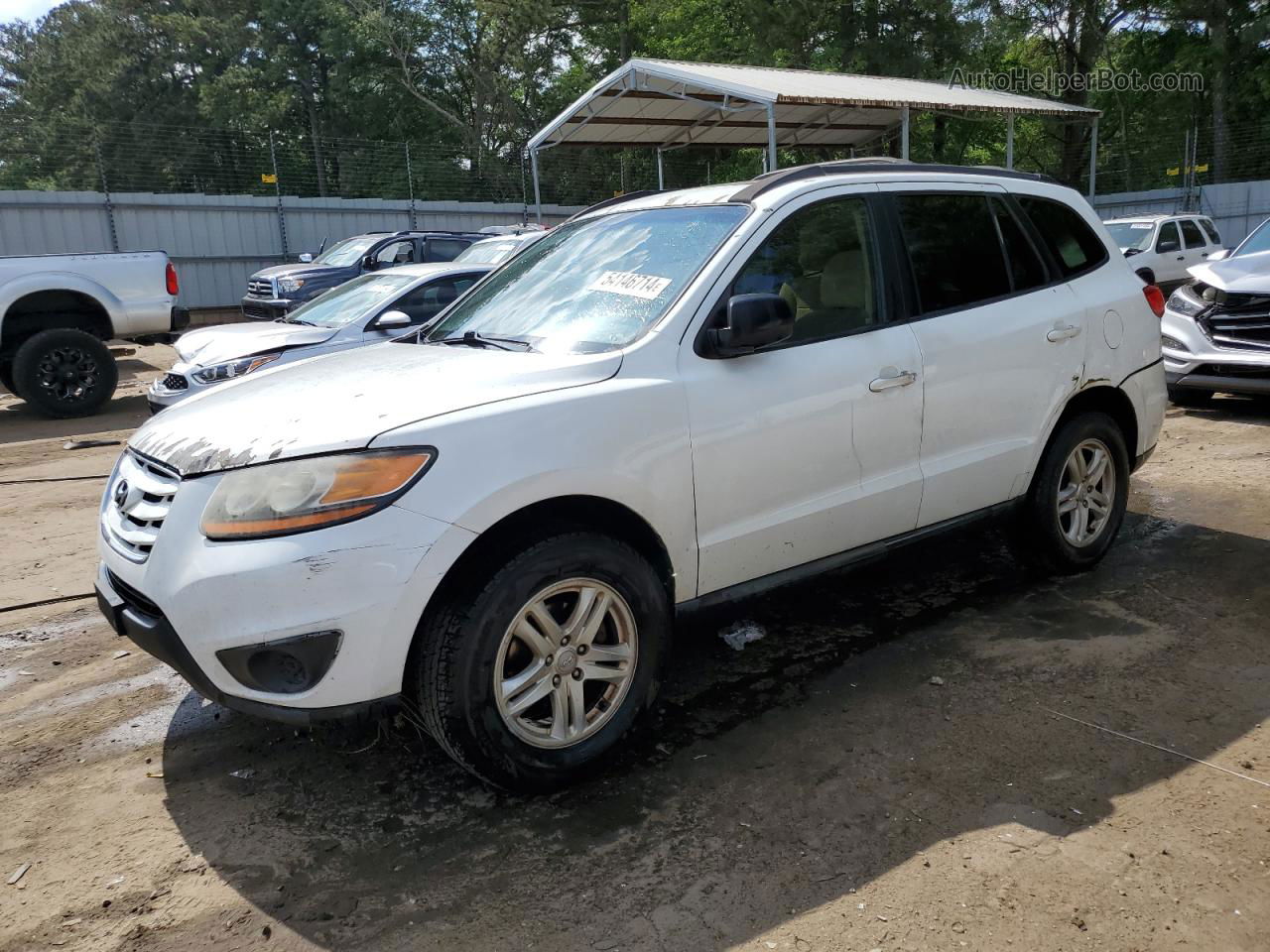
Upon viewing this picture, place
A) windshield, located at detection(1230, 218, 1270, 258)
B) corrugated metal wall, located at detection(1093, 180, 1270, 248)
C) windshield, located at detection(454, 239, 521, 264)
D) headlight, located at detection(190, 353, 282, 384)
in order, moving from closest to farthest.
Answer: headlight, located at detection(190, 353, 282, 384), windshield, located at detection(1230, 218, 1270, 258), windshield, located at detection(454, 239, 521, 264), corrugated metal wall, located at detection(1093, 180, 1270, 248)

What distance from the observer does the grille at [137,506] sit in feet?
9.18

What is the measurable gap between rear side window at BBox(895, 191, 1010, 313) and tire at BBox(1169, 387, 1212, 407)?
4980mm

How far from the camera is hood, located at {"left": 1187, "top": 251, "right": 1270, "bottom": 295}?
7648 mm

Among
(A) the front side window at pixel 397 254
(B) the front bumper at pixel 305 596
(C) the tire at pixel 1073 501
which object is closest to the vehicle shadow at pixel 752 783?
(C) the tire at pixel 1073 501

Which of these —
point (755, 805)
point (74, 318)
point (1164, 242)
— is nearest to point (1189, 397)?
point (1164, 242)

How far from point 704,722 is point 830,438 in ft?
3.52

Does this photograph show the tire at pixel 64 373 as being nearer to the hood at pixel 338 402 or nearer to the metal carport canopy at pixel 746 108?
the metal carport canopy at pixel 746 108

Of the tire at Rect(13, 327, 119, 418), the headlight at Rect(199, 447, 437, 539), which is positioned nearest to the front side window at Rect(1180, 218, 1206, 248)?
the tire at Rect(13, 327, 119, 418)

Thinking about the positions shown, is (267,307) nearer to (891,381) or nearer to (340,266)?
(340,266)

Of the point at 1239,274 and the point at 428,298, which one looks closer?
the point at 1239,274

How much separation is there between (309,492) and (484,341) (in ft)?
3.78

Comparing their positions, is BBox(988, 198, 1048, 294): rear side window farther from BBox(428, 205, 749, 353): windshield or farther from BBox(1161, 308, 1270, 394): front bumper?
BBox(1161, 308, 1270, 394): front bumper

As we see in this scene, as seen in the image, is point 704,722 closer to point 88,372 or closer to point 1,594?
point 1,594

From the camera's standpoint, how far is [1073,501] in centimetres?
447
